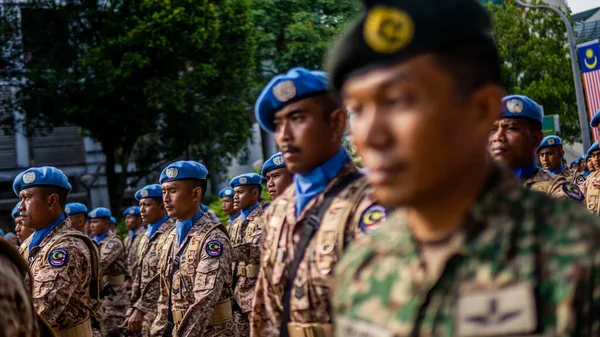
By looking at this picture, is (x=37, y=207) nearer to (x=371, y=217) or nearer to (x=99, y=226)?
(x=371, y=217)

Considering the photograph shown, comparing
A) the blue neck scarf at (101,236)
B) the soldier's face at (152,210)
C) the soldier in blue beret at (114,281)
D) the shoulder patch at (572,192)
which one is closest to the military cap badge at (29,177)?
the shoulder patch at (572,192)

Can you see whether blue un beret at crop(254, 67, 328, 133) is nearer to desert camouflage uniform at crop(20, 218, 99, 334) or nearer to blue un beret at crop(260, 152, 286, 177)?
desert camouflage uniform at crop(20, 218, 99, 334)

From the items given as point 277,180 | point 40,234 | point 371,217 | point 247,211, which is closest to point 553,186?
point 371,217

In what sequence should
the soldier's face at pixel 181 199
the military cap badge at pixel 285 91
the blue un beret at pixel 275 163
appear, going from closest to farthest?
the military cap badge at pixel 285 91 → the soldier's face at pixel 181 199 → the blue un beret at pixel 275 163

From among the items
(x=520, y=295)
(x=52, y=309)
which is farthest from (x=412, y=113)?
(x=52, y=309)

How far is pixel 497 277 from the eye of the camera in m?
1.69

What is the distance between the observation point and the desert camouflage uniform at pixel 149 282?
8703mm

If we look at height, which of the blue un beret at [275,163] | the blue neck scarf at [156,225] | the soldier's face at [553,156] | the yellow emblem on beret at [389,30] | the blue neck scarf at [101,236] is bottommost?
the blue neck scarf at [101,236]

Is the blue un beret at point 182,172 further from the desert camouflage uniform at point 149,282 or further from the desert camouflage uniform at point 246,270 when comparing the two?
the desert camouflage uniform at point 246,270

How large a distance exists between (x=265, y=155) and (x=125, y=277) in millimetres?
19221

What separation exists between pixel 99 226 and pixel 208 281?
400 inches

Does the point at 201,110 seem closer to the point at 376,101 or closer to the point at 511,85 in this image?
the point at 511,85

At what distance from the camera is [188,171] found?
7.76 meters

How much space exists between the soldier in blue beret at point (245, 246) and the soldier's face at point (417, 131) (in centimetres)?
764
